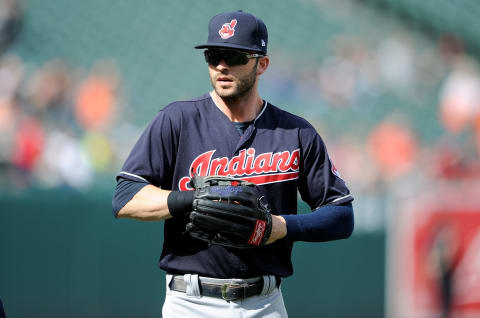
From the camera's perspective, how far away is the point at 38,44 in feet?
22.5

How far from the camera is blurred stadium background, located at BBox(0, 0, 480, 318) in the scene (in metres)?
5.43

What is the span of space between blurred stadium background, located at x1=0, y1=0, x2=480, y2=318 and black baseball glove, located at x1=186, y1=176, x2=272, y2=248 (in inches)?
122

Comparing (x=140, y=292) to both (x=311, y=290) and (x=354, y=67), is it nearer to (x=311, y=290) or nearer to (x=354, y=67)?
(x=311, y=290)

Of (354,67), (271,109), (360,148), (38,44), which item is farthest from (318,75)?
(271,109)

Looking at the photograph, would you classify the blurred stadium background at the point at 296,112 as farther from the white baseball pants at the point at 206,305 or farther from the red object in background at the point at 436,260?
the white baseball pants at the point at 206,305

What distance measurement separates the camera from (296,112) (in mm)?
6855

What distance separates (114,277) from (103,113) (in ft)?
5.70

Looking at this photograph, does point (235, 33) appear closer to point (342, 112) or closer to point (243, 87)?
point (243, 87)

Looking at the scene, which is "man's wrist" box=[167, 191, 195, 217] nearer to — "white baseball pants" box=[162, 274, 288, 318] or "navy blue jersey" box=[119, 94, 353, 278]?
"navy blue jersey" box=[119, 94, 353, 278]

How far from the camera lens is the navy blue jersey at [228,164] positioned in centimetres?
255

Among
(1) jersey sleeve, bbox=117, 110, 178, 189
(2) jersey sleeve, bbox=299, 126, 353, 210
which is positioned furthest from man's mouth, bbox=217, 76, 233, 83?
(2) jersey sleeve, bbox=299, 126, 353, 210

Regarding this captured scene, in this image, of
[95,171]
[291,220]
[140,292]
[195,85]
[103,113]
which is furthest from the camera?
[195,85]

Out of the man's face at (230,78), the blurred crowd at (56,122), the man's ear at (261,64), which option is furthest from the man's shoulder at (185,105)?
the blurred crowd at (56,122)

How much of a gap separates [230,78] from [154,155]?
39 centimetres
